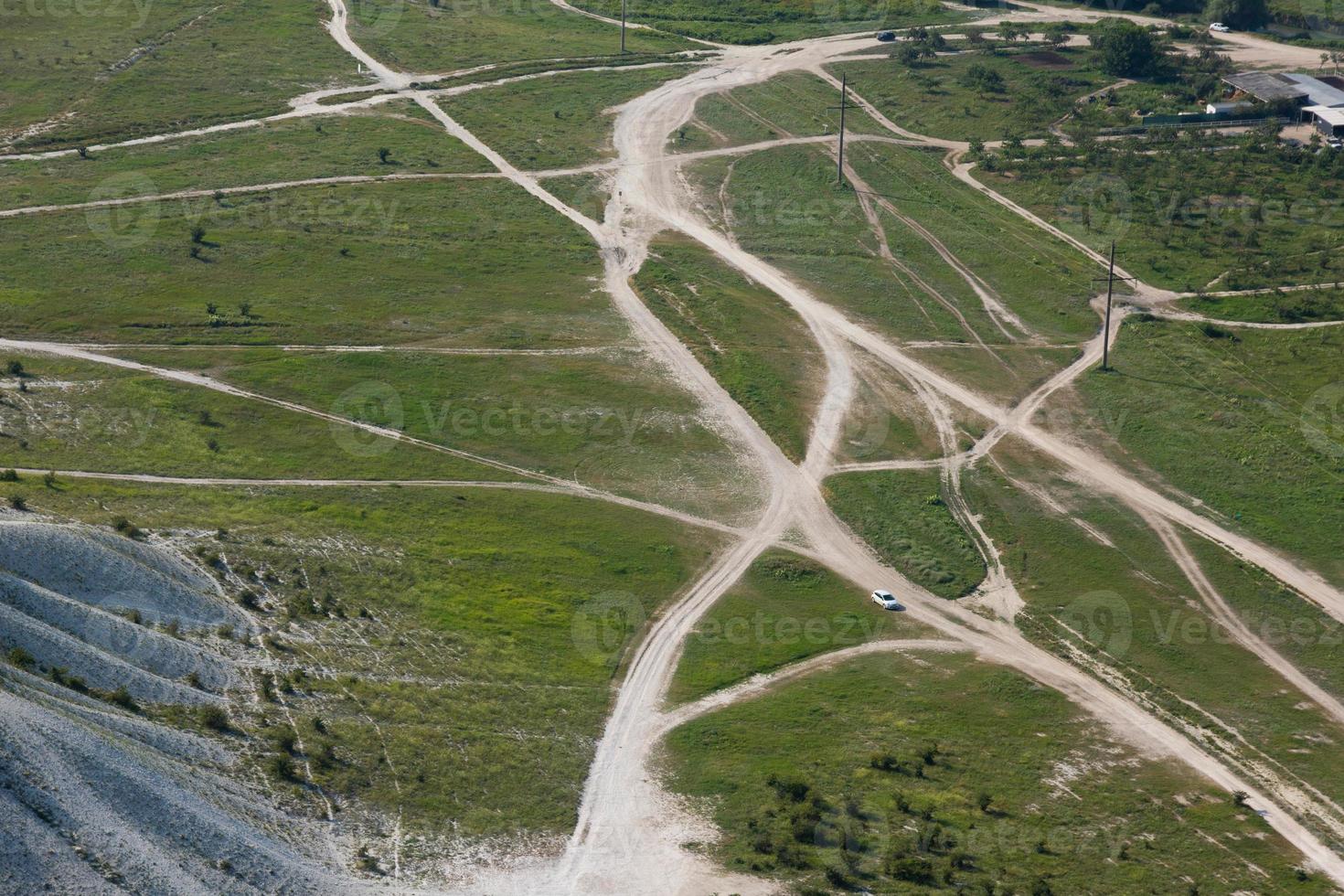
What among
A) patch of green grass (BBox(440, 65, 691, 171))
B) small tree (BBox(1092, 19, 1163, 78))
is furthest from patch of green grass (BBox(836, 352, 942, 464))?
small tree (BBox(1092, 19, 1163, 78))

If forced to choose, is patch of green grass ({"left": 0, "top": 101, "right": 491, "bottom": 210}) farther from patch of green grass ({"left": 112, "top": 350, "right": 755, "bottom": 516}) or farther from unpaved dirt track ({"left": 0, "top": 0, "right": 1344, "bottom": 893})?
patch of green grass ({"left": 112, "top": 350, "right": 755, "bottom": 516})

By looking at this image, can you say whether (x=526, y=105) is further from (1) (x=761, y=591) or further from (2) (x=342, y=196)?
(1) (x=761, y=591)

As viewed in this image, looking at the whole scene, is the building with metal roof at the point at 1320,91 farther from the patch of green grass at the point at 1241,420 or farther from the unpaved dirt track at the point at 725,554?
the patch of green grass at the point at 1241,420

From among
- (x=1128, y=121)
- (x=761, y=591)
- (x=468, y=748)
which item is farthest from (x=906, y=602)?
(x=1128, y=121)

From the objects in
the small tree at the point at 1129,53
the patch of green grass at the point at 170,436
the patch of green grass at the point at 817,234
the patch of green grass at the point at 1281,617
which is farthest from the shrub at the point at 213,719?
the small tree at the point at 1129,53

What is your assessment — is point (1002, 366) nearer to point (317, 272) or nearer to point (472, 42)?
point (317, 272)
